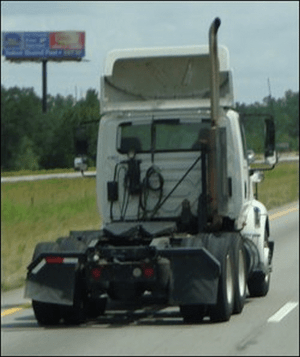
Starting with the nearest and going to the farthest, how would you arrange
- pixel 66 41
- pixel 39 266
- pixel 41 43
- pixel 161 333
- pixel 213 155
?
pixel 213 155, pixel 39 266, pixel 161 333, pixel 41 43, pixel 66 41

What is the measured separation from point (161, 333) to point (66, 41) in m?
177

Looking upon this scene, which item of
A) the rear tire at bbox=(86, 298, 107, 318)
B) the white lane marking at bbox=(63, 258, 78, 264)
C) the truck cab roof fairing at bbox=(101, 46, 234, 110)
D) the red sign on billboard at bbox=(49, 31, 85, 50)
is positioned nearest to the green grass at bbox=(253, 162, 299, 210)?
the truck cab roof fairing at bbox=(101, 46, 234, 110)

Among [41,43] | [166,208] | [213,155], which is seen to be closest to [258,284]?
[213,155]

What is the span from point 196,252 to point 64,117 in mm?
1150

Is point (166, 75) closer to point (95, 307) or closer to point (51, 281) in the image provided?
point (95, 307)

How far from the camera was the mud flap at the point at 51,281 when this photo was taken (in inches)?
257

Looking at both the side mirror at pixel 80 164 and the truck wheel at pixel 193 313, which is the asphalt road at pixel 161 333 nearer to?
the truck wheel at pixel 193 313

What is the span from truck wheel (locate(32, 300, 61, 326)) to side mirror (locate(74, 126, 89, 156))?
84 cm

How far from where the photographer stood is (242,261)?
222 inches

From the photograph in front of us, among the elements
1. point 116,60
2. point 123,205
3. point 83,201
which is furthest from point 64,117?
point 116,60

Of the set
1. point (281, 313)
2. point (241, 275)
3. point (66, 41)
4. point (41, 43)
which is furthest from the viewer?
point (66, 41)

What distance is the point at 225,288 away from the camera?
6.06 m

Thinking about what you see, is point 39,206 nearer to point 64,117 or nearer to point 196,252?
point 64,117

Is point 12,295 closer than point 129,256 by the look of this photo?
No
